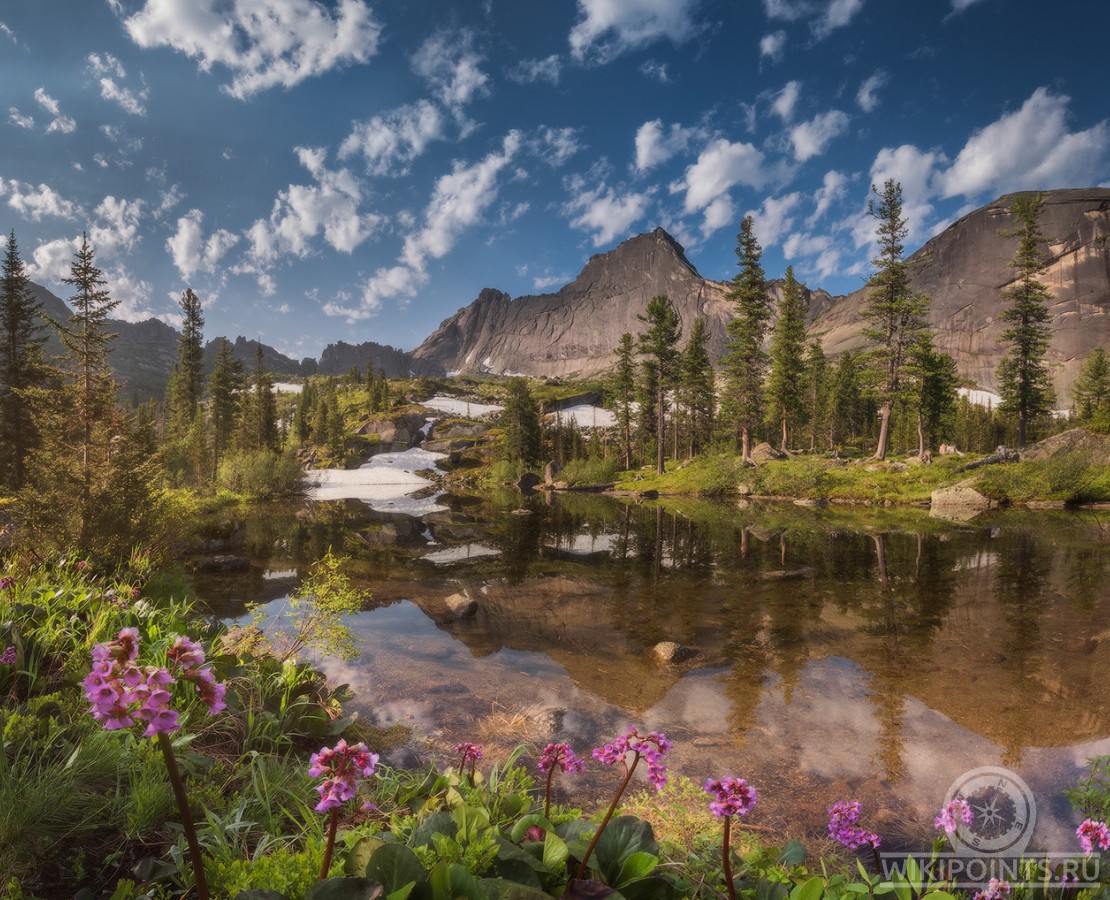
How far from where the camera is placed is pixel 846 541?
71.1ft

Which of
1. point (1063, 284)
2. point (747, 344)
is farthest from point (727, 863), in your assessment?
point (1063, 284)

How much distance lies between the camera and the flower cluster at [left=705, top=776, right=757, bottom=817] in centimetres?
226

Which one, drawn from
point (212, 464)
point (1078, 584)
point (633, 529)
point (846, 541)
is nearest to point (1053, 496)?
point (846, 541)

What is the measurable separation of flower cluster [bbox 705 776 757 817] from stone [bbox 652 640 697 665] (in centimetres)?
738

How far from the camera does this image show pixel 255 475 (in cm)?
4862

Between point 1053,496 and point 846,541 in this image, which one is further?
point 1053,496

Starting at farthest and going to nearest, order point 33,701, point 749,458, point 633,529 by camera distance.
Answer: point 749,458 < point 633,529 < point 33,701

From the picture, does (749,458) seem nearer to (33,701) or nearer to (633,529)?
(633,529)

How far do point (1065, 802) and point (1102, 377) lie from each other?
303 ft

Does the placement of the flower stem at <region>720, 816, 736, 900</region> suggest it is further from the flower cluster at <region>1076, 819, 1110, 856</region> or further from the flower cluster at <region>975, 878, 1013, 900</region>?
A: the flower cluster at <region>1076, 819, 1110, 856</region>

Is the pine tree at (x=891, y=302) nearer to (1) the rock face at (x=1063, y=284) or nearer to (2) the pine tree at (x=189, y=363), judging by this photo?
(2) the pine tree at (x=189, y=363)

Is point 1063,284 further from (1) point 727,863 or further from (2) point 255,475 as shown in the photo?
(1) point 727,863

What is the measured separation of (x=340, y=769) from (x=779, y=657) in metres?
9.32

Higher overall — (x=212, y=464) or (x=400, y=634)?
(x=212, y=464)
